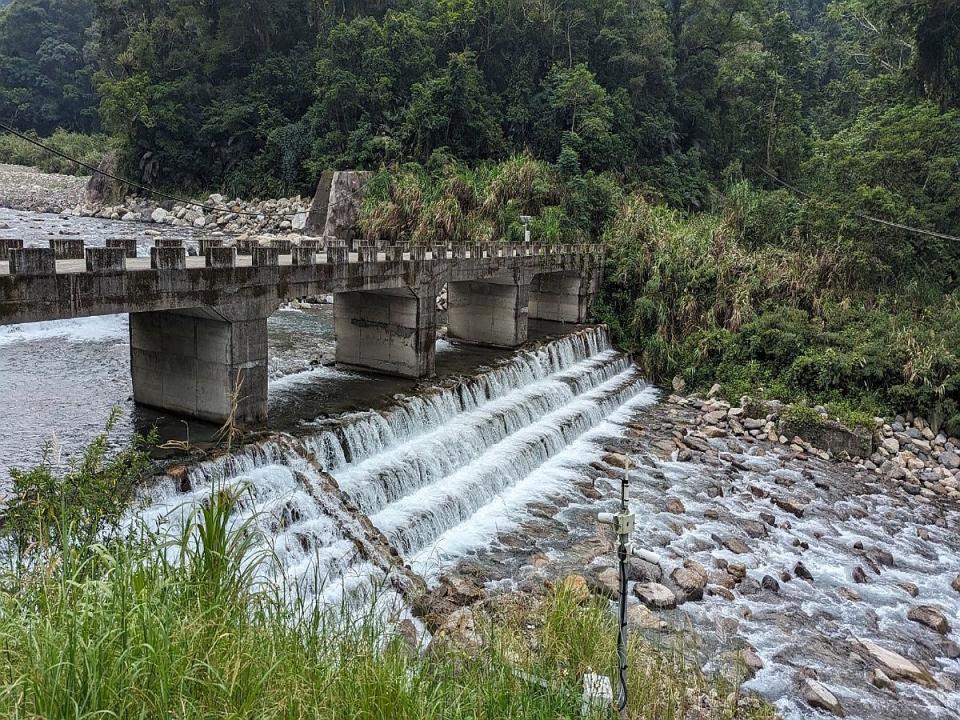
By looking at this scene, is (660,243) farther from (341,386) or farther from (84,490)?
(84,490)

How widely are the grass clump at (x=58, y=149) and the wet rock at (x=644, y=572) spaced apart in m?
72.0

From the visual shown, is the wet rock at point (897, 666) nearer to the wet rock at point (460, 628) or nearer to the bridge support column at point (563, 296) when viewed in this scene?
the wet rock at point (460, 628)

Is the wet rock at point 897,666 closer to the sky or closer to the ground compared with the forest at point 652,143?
closer to the ground

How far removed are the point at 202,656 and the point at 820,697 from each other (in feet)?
31.2

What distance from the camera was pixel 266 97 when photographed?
177ft

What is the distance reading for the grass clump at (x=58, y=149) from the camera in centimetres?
7069

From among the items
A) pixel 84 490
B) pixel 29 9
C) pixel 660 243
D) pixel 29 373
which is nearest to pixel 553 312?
pixel 660 243

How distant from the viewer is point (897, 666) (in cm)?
1122

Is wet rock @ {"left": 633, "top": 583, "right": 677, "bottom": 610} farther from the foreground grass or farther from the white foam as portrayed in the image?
the white foam

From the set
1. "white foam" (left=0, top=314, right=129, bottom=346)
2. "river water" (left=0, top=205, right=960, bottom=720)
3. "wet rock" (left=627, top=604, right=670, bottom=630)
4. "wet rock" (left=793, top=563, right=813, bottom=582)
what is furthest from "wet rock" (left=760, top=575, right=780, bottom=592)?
"white foam" (left=0, top=314, right=129, bottom=346)

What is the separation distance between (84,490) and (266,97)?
175 feet

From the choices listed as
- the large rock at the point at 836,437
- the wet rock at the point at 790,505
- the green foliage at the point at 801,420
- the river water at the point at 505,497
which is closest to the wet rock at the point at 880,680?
the river water at the point at 505,497

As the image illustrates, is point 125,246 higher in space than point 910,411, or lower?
higher

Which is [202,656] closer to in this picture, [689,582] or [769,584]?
[689,582]
